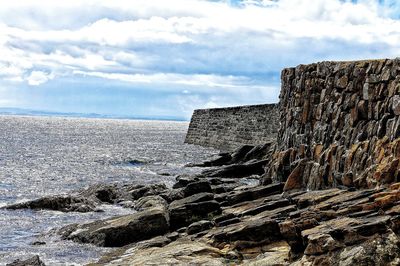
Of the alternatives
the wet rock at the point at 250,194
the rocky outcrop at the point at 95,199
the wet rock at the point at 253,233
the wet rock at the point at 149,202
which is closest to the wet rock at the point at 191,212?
the wet rock at the point at 250,194

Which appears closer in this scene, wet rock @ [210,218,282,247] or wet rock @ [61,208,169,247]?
wet rock @ [210,218,282,247]

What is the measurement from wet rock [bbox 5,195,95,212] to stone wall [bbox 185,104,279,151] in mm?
31269

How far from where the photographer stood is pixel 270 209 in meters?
21.0

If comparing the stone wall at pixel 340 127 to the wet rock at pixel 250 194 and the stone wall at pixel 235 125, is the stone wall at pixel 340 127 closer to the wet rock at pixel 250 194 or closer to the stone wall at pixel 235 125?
the wet rock at pixel 250 194

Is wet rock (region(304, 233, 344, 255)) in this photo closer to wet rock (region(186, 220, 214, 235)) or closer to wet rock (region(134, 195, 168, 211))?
wet rock (region(186, 220, 214, 235))

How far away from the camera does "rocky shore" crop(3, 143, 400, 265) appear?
567 inches

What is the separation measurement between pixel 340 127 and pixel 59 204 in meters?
16.9

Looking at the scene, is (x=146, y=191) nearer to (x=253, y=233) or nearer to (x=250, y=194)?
(x=250, y=194)

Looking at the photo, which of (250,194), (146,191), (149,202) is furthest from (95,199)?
(250,194)

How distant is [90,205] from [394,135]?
18.7 metres

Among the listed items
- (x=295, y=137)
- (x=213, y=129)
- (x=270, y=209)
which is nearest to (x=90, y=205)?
(x=295, y=137)

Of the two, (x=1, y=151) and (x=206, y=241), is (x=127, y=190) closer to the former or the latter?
(x=206, y=241)

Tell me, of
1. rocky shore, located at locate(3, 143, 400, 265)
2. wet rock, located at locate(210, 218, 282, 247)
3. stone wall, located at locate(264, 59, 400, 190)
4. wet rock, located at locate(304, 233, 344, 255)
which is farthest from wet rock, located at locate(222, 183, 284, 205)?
wet rock, located at locate(304, 233, 344, 255)

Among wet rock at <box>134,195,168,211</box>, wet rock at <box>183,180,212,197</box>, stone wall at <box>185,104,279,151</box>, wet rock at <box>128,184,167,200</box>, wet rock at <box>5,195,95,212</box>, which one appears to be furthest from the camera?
stone wall at <box>185,104,279,151</box>
